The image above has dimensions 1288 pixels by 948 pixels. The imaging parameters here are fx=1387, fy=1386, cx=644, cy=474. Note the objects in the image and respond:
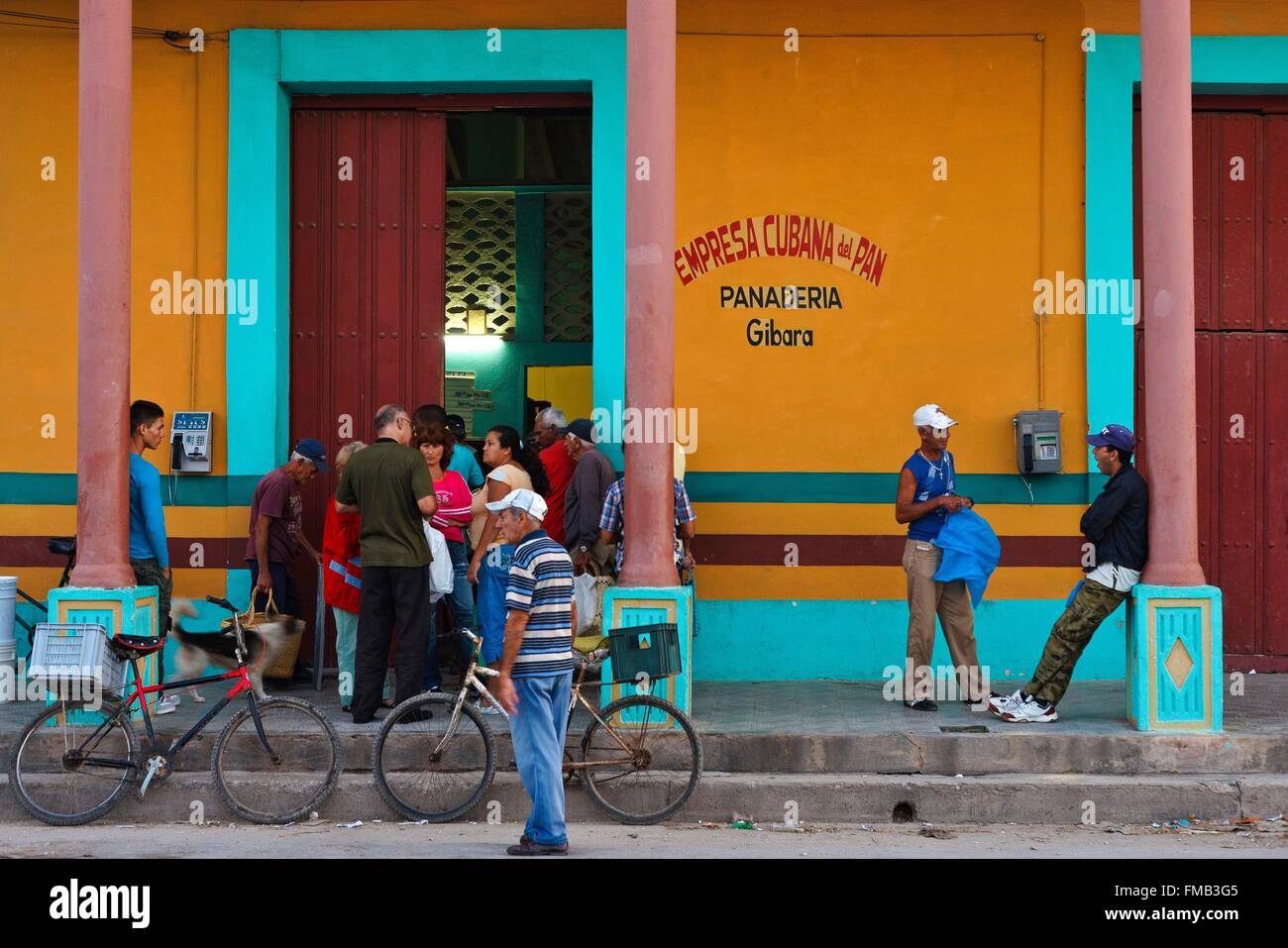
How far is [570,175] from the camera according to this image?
44.0 ft

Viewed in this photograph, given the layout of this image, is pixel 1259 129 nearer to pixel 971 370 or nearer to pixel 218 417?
pixel 971 370

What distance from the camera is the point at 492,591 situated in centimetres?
893

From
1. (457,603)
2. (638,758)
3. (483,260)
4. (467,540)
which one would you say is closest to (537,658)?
(638,758)

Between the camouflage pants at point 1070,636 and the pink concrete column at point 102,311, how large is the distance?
5.58 m

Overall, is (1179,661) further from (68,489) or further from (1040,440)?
(68,489)

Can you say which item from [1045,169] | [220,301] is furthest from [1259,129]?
[220,301]

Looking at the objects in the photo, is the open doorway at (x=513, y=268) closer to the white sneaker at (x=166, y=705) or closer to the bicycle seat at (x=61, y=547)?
the bicycle seat at (x=61, y=547)

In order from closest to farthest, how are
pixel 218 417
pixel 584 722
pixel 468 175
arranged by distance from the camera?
pixel 584 722 < pixel 218 417 < pixel 468 175

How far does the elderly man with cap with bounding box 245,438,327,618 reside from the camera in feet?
31.2

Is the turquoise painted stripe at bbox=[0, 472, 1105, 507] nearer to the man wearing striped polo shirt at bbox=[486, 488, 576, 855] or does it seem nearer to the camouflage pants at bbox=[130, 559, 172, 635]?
the camouflage pants at bbox=[130, 559, 172, 635]

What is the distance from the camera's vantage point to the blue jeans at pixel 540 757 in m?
6.66

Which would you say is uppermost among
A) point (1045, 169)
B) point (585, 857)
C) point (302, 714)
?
point (1045, 169)

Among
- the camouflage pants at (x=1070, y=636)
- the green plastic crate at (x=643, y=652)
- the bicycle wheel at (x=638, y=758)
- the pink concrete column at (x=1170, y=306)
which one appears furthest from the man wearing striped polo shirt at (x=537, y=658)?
the pink concrete column at (x=1170, y=306)

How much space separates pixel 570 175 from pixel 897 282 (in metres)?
4.38
